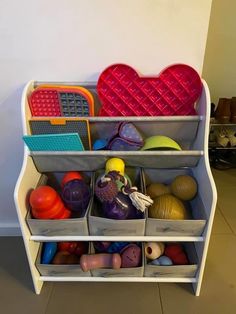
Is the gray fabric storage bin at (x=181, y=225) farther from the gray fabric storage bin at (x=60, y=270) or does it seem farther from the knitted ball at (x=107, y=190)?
the gray fabric storage bin at (x=60, y=270)

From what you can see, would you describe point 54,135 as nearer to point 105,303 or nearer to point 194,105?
point 194,105

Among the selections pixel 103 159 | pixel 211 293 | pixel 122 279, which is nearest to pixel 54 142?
pixel 103 159

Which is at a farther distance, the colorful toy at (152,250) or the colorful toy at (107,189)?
the colorful toy at (152,250)

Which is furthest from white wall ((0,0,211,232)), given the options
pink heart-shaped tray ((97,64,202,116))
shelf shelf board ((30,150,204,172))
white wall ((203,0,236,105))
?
white wall ((203,0,236,105))

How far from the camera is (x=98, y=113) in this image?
1.05m

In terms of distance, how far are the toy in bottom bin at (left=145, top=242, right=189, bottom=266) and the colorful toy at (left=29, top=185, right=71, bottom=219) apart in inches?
15.2

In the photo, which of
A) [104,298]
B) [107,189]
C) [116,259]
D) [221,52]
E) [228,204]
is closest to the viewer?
[107,189]

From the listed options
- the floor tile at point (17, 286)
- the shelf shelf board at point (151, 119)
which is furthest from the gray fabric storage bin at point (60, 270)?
the shelf shelf board at point (151, 119)

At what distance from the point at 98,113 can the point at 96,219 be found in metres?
0.41

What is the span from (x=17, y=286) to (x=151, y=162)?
81 centimetres

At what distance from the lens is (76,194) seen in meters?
0.96

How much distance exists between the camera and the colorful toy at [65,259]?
1.09 m

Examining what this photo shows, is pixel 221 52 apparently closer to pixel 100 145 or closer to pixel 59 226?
pixel 100 145

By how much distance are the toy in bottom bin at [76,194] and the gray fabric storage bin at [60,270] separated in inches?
9.7
